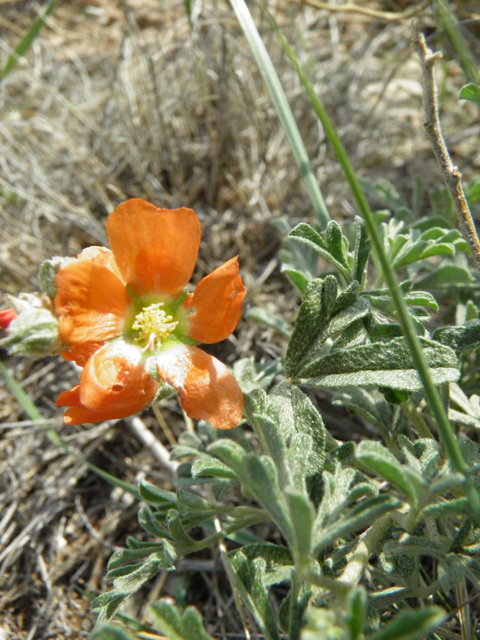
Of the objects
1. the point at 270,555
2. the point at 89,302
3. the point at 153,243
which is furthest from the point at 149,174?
the point at 270,555

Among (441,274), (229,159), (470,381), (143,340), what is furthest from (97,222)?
(470,381)

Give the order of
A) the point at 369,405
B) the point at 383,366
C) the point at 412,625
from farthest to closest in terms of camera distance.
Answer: the point at 369,405 → the point at 383,366 → the point at 412,625

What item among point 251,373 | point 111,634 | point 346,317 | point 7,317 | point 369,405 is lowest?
point 369,405

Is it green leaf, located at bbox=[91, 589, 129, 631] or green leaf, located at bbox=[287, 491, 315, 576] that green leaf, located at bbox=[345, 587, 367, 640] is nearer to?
green leaf, located at bbox=[287, 491, 315, 576]

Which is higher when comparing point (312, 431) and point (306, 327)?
point (306, 327)

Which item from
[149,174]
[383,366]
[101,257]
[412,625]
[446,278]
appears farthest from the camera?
[149,174]

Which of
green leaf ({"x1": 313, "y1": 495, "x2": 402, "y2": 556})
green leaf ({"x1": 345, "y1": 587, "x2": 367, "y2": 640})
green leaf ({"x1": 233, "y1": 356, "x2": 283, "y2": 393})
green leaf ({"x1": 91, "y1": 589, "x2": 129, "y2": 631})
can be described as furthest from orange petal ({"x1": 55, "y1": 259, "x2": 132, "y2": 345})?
green leaf ({"x1": 345, "y1": 587, "x2": 367, "y2": 640})

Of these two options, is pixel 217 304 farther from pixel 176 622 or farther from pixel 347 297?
pixel 176 622
